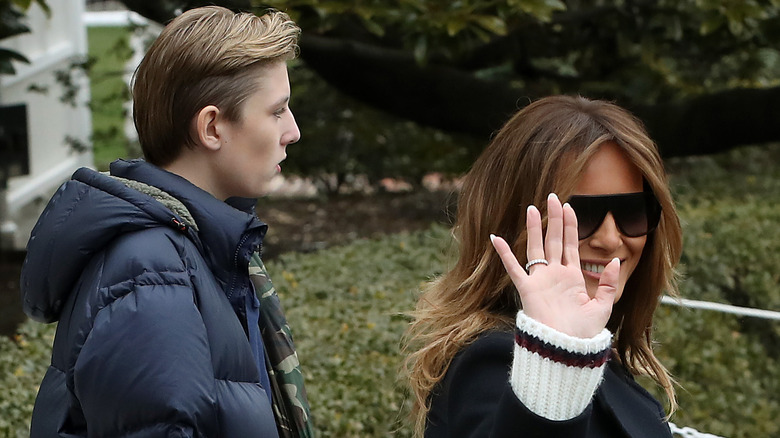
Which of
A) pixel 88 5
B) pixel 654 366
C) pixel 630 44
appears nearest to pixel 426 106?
pixel 630 44

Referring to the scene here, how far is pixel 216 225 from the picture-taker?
76.9 inches

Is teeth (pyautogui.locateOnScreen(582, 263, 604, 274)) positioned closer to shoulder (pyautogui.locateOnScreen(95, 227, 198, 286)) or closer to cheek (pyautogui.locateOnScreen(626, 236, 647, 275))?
cheek (pyautogui.locateOnScreen(626, 236, 647, 275))

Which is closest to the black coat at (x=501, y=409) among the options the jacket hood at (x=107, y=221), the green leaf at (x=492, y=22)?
the jacket hood at (x=107, y=221)

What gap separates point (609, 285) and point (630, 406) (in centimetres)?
37

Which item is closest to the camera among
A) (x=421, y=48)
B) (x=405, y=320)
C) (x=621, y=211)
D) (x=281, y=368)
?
(x=621, y=211)

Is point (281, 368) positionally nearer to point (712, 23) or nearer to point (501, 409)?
point (501, 409)

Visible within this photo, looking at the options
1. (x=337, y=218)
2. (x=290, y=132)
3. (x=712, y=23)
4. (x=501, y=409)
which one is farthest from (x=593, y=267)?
(x=337, y=218)

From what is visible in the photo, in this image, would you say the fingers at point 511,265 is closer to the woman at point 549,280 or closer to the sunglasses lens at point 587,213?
the woman at point 549,280

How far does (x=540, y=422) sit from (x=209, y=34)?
3.41ft

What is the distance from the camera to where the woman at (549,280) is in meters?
1.56

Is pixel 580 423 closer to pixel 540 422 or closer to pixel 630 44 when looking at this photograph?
pixel 540 422

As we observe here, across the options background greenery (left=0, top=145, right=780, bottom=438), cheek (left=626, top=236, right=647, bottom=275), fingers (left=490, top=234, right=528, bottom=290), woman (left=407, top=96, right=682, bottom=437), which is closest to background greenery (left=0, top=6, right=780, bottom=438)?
background greenery (left=0, top=145, right=780, bottom=438)

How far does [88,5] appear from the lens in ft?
69.2

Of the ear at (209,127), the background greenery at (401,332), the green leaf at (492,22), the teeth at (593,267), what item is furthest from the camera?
the green leaf at (492,22)
